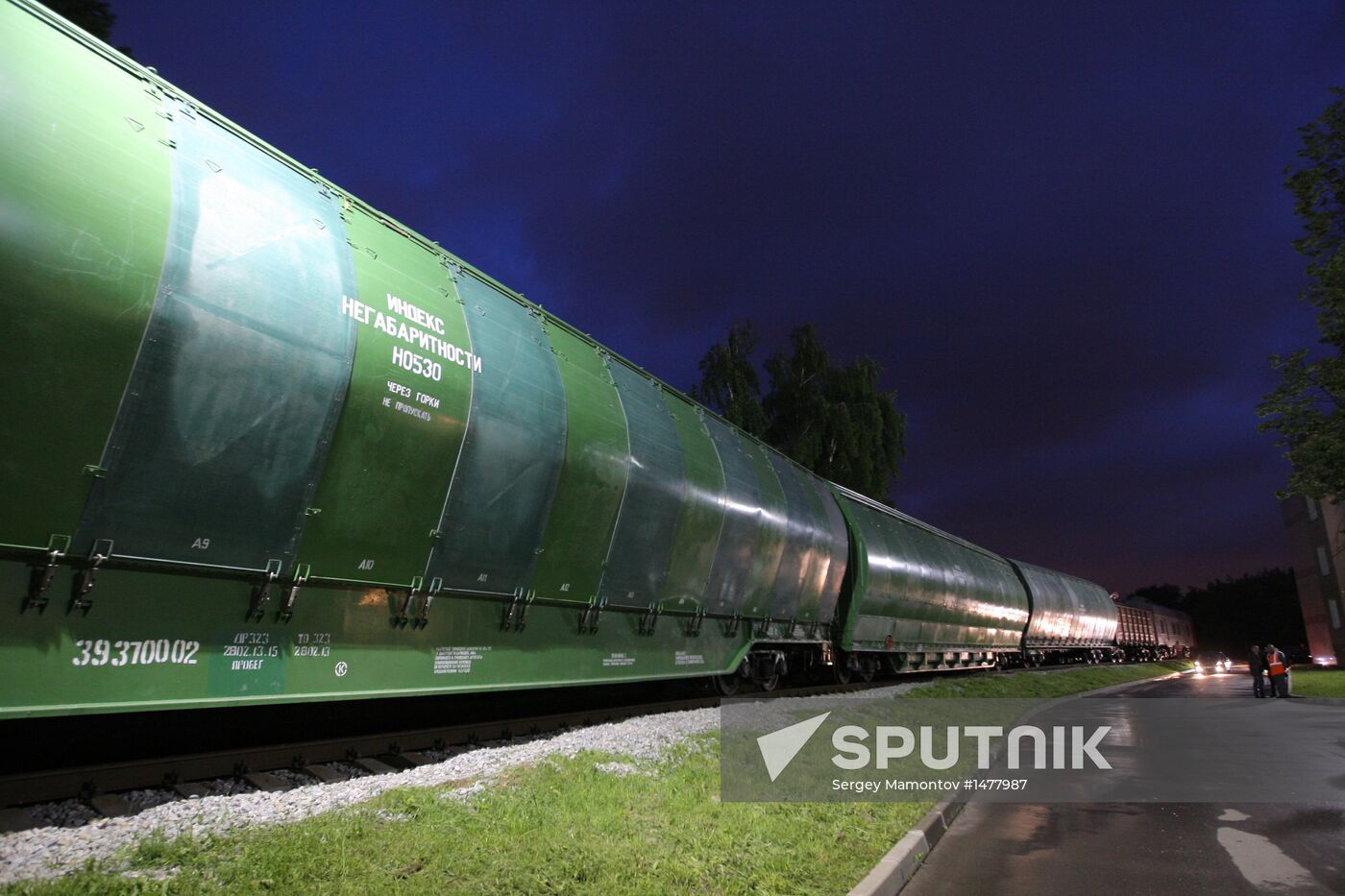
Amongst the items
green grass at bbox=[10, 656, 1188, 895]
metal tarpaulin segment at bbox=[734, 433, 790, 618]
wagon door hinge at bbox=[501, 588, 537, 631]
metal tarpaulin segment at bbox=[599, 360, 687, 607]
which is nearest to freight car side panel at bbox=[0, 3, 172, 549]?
green grass at bbox=[10, 656, 1188, 895]

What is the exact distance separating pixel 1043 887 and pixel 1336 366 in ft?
59.0

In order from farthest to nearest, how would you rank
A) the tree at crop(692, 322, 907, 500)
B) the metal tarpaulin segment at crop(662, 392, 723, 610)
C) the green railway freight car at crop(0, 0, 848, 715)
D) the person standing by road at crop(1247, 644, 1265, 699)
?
1. the tree at crop(692, 322, 907, 500)
2. the person standing by road at crop(1247, 644, 1265, 699)
3. the metal tarpaulin segment at crop(662, 392, 723, 610)
4. the green railway freight car at crop(0, 0, 848, 715)

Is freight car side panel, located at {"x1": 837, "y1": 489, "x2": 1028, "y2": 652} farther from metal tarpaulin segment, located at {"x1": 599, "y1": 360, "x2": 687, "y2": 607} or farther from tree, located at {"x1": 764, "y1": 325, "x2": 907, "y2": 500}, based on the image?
tree, located at {"x1": 764, "y1": 325, "x2": 907, "y2": 500}


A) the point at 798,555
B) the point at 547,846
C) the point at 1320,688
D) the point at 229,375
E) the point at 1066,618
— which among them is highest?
the point at 1066,618

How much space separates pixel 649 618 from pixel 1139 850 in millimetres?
5165

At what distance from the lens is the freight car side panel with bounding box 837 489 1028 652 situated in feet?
49.2

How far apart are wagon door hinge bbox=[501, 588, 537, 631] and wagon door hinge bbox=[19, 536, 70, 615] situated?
3.48 m

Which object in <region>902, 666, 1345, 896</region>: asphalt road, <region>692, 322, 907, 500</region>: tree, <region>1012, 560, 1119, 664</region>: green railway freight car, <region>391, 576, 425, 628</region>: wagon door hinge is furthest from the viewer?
<region>692, 322, 907, 500</region>: tree

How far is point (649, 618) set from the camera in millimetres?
8961

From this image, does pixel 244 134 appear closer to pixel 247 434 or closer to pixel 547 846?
pixel 247 434

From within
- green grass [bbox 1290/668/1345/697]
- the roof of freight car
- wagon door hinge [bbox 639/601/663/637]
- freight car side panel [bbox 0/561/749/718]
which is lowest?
freight car side panel [bbox 0/561/749/718]

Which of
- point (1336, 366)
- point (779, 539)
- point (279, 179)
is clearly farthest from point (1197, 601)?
point (279, 179)

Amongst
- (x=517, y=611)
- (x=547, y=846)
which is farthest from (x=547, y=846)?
(x=517, y=611)

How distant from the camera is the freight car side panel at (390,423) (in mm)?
5223
